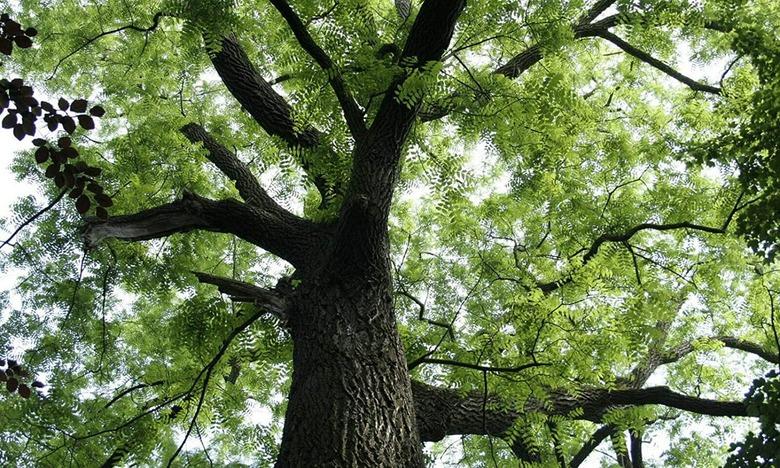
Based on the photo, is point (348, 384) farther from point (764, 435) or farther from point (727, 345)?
point (727, 345)

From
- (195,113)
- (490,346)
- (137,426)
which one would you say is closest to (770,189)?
(490,346)

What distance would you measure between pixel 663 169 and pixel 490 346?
4.46 metres

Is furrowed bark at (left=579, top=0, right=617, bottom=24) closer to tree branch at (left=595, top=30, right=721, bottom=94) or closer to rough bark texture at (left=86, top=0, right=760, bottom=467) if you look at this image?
tree branch at (left=595, top=30, right=721, bottom=94)

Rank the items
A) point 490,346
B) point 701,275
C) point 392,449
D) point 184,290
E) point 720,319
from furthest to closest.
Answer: point 720,319
point 701,275
point 184,290
point 490,346
point 392,449

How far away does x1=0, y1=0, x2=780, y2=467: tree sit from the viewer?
13.4 ft

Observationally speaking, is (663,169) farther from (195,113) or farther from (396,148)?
(195,113)

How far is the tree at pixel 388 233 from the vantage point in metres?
4.08

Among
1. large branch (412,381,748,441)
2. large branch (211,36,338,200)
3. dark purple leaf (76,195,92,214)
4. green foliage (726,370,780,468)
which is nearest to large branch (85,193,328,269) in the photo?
large branch (211,36,338,200)

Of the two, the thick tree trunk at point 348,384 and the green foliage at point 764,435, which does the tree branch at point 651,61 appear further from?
the green foliage at point 764,435

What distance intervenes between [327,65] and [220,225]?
4.82 ft

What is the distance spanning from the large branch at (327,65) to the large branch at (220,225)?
0.95m

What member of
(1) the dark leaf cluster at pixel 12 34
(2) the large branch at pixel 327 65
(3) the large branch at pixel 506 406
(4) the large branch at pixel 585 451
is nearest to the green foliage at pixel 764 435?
(3) the large branch at pixel 506 406

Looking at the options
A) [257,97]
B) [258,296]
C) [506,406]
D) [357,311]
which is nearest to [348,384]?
[357,311]

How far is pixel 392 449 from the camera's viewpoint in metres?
3.49
